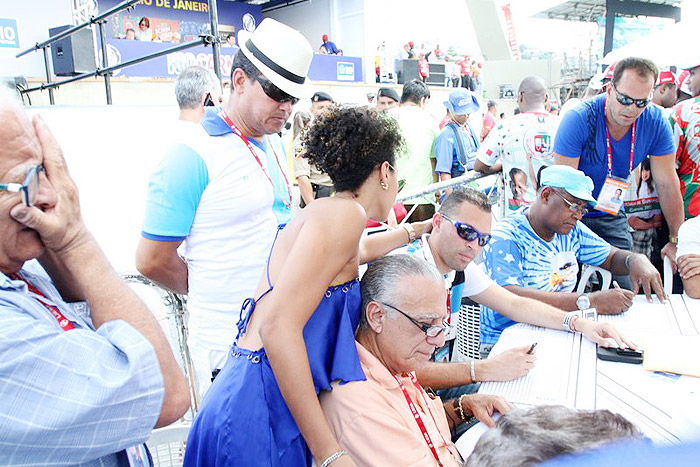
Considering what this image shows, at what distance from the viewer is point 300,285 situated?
1.31 metres

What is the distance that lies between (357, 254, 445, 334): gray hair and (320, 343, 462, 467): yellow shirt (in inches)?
7.7

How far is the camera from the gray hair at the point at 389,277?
1.56 meters

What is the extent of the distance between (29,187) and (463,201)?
1.73 metres

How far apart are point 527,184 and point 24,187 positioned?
11.7 ft

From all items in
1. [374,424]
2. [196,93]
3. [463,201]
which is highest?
[196,93]

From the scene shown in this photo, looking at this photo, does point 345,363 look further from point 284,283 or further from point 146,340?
point 146,340

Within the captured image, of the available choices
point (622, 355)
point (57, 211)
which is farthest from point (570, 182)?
point (57, 211)

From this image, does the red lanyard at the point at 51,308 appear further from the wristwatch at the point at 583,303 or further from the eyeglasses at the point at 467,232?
the wristwatch at the point at 583,303

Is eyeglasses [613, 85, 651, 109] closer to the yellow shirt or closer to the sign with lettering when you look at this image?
the yellow shirt

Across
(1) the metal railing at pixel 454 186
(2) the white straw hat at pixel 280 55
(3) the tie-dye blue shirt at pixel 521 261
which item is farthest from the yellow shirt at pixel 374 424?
(1) the metal railing at pixel 454 186

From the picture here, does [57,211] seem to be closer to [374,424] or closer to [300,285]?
[300,285]

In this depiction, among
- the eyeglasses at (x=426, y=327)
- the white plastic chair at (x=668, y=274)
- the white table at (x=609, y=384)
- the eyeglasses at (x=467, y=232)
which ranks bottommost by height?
the white plastic chair at (x=668, y=274)

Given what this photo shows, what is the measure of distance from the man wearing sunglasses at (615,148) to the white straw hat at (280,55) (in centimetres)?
190

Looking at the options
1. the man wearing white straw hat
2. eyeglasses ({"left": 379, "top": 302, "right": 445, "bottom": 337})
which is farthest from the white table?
the man wearing white straw hat
